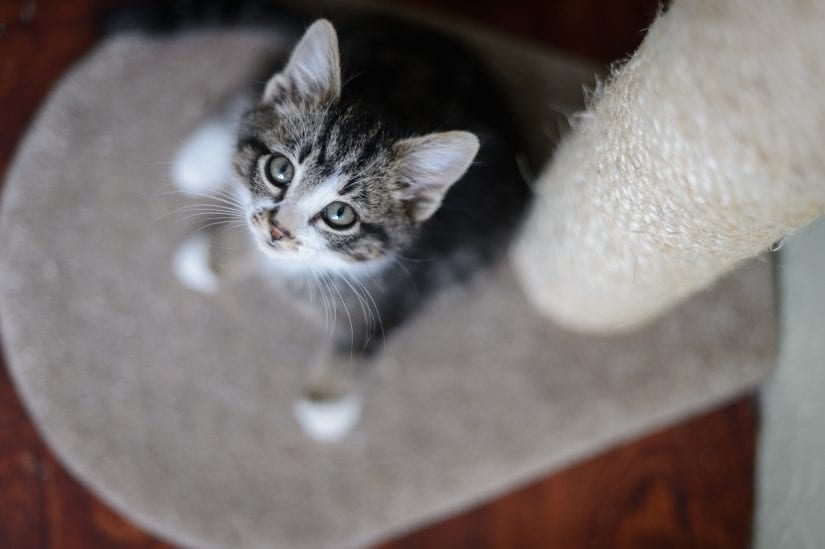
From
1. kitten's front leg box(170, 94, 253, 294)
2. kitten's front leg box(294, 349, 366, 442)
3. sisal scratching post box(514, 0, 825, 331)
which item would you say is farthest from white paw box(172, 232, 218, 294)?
sisal scratching post box(514, 0, 825, 331)

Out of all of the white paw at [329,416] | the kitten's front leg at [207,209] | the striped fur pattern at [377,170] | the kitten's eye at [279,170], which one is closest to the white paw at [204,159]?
the kitten's front leg at [207,209]

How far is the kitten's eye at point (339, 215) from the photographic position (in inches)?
36.9

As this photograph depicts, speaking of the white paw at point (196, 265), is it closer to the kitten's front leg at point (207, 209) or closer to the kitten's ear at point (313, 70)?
the kitten's front leg at point (207, 209)

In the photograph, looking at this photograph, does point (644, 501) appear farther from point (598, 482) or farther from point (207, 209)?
point (207, 209)

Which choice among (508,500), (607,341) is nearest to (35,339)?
(508,500)

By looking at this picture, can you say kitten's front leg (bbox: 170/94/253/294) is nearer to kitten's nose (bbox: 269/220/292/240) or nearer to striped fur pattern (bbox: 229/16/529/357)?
striped fur pattern (bbox: 229/16/529/357)

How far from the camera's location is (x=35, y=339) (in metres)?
1.34

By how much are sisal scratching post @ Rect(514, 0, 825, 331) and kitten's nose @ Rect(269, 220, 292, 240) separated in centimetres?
45

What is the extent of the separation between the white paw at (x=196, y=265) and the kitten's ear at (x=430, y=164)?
0.54 metres

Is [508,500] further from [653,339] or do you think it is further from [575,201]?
[575,201]

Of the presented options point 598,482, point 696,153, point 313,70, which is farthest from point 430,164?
A: point 598,482

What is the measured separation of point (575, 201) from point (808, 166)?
40 cm

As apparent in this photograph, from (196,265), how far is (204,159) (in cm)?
21

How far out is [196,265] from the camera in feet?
4.36
